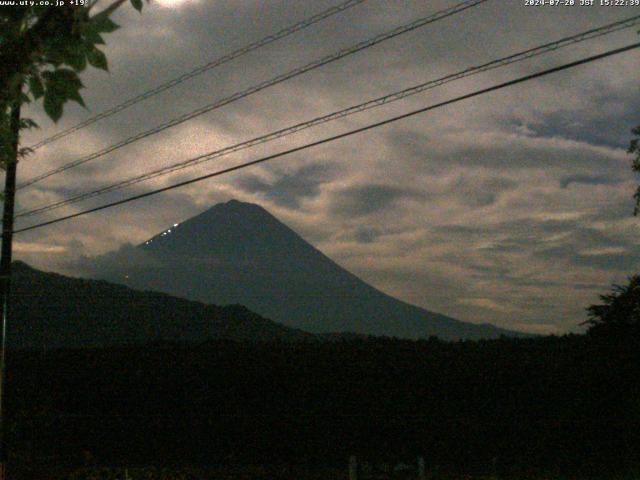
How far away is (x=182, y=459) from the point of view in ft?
68.9

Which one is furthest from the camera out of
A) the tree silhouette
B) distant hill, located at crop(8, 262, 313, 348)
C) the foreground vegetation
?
distant hill, located at crop(8, 262, 313, 348)

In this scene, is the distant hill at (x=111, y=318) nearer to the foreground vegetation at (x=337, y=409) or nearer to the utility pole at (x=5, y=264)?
the foreground vegetation at (x=337, y=409)

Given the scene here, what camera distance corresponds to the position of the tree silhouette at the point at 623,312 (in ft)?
48.9

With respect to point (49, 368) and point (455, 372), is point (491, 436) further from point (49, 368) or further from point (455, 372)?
point (49, 368)

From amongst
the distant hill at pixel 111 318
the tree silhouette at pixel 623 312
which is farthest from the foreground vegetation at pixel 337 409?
the distant hill at pixel 111 318

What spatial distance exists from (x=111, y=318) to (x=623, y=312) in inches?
2167

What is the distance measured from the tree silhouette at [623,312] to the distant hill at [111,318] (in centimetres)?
3982

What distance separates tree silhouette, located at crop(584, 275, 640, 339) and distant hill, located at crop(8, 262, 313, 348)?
Answer: 39817 millimetres

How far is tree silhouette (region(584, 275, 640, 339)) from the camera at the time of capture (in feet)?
48.9

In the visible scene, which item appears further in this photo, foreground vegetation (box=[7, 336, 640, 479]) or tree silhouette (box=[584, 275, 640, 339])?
Result: foreground vegetation (box=[7, 336, 640, 479])

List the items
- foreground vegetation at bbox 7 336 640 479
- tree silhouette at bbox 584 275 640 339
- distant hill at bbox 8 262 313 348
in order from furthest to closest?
1. distant hill at bbox 8 262 313 348
2. foreground vegetation at bbox 7 336 640 479
3. tree silhouette at bbox 584 275 640 339

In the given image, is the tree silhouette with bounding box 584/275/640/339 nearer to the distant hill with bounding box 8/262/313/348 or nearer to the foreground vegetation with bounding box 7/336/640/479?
the foreground vegetation with bounding box 7/336/640/479

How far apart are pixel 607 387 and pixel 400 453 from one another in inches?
→ 232

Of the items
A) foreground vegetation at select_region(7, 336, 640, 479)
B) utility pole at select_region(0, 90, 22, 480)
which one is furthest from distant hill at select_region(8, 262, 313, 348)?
utility pole at select_region(0, 90, 22, 480)
